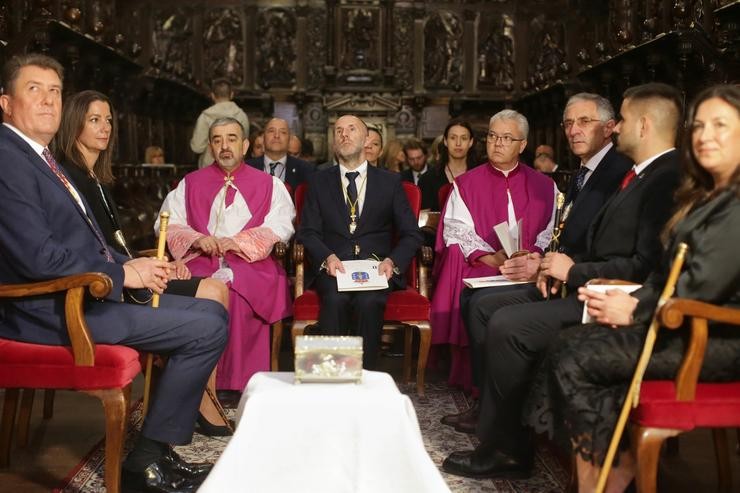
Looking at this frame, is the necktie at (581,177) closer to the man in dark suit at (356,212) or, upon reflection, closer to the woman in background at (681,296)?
the man in dark suit at (356,212)

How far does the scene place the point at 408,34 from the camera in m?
14.8

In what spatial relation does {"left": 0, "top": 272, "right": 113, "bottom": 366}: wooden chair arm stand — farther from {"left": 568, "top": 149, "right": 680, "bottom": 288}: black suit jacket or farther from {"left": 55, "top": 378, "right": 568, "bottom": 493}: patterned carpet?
{"left": 568, "top": 149, "right": 680, "bottom": 288}: black suit jacket

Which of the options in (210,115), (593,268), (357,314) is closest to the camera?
(593,268)

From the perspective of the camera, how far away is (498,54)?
1483cm

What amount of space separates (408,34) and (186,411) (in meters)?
12.0

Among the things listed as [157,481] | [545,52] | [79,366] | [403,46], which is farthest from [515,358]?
[403,46]

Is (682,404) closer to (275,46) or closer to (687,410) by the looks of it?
(687,410)

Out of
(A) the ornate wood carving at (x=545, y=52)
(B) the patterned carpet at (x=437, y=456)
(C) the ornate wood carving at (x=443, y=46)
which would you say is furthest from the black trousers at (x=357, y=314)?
(C) the ornate wood carving at (x=443, y=46)

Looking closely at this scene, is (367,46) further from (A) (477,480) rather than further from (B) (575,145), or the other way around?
(A) (477,480)

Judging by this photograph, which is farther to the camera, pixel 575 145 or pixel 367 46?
pixel 367 46

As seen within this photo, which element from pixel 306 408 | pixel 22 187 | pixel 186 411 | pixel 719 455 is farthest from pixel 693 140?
pixel 22 187

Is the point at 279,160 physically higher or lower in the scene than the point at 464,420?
higher

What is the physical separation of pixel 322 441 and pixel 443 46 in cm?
1271

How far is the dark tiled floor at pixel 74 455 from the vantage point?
3.70 meters
